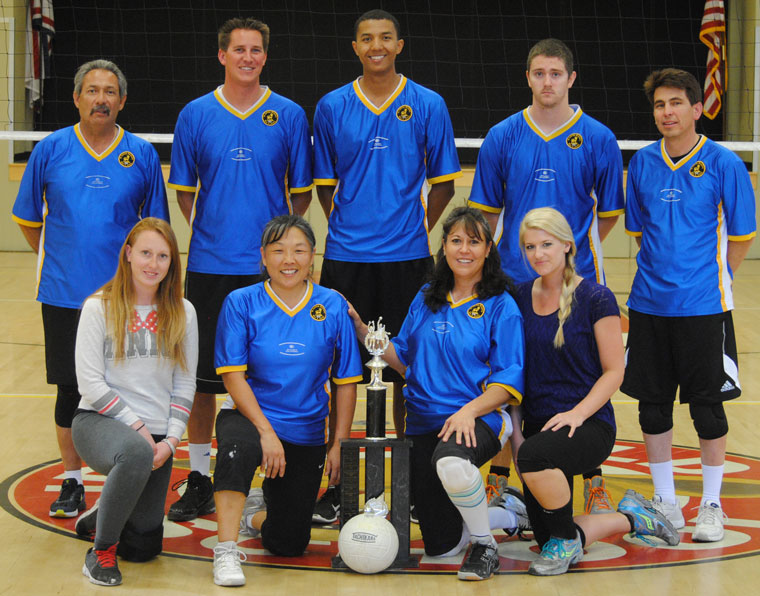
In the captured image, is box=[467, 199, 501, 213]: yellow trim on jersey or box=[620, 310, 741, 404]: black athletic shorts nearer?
box=[620, 310, 741, 404]: black athletic shorts

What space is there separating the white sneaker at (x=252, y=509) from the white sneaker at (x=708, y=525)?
1524mm

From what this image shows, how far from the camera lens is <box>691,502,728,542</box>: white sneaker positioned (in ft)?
11.6

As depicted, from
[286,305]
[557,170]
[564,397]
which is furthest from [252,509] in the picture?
[557,170]

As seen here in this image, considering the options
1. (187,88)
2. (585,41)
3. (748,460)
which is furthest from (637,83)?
(748,460)

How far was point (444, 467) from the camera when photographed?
320 centimetres

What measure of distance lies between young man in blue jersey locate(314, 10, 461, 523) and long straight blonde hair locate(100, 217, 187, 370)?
77 cm

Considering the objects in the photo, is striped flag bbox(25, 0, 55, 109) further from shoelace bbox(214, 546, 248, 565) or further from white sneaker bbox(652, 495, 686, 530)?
white sneaker bbox(652, 495, 686, 530)

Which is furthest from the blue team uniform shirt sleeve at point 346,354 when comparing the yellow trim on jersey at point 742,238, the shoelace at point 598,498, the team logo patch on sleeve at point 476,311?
the yellow trim on jersey at point 742,238

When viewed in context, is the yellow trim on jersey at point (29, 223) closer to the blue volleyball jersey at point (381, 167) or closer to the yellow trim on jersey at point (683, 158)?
the blue volleyball jersey at point (381, 167)

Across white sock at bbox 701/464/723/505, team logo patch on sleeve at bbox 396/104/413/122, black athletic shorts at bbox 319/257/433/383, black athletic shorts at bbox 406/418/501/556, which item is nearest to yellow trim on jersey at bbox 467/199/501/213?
black athletic shorts at bbox 319/257/433/383

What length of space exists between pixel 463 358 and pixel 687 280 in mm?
885

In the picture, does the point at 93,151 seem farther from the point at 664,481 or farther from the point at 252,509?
the point at 664,481

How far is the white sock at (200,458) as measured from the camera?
13.1 ft

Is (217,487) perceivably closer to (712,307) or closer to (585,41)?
(712,307)
